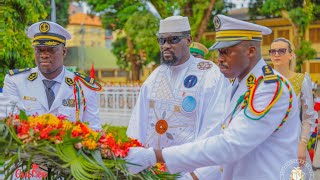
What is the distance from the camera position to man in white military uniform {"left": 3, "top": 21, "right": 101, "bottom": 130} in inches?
174

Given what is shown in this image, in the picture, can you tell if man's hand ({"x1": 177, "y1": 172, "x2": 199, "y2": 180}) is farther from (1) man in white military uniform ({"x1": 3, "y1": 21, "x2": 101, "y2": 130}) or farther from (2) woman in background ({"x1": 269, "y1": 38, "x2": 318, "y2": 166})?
(2) woman in background ({"x1": 269, "y1": 38, "x2": 318, "y2": 166})

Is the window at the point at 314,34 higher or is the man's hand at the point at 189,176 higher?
the window at the point at 314,34

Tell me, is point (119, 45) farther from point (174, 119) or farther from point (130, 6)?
point (174, 119)

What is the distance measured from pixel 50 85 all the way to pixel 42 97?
0.42 ft

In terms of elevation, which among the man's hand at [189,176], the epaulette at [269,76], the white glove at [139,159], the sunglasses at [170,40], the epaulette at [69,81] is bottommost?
the man's hand at [189,176]

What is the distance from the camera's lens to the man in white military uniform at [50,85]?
441 centimetres

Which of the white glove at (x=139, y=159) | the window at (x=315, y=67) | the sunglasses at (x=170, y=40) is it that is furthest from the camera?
the window at (x=315, y=67)

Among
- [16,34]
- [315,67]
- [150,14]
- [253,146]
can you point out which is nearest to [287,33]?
[315,67]

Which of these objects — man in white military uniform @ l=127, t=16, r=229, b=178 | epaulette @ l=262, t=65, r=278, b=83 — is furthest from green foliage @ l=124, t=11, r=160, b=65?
epaulette @ l=262, t=65, r=278, b=83

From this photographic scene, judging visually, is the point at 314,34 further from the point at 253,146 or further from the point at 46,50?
the point at 253,146

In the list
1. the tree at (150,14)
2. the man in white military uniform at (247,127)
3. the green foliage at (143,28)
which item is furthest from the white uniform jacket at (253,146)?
the green foliage at (143,28)

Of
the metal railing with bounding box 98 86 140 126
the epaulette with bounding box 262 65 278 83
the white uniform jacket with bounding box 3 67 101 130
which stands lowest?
the metal railing with bounding box 98 86 140 126

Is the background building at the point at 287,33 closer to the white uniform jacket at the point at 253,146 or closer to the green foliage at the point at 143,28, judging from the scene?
the green foliage at the point at 143,28

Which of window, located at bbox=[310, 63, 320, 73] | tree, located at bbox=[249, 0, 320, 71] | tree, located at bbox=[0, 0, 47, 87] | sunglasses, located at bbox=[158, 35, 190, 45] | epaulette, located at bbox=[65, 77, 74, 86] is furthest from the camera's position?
window, located at bbox=[310, 63, 320, 73]
